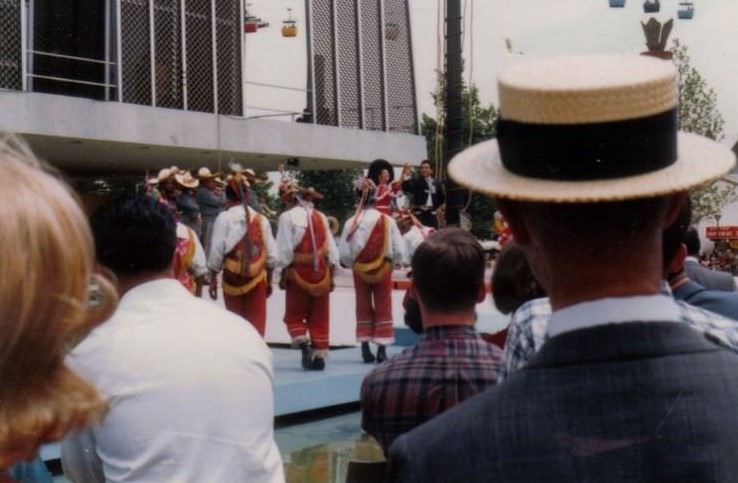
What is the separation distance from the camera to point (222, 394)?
2334 millimetres

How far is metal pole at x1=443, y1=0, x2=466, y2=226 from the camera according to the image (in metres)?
8.64

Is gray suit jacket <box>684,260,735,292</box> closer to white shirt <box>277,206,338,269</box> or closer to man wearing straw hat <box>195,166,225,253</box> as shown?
white shirt <box>277,206,338,269</box>

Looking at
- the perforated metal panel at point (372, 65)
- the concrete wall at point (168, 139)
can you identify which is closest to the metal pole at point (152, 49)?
the concrete wall at point (168, 139)

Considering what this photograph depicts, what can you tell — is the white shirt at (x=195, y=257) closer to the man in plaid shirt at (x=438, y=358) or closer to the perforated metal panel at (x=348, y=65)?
the man in plaid shirt at (x=438, y=358)

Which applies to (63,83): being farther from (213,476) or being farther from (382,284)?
(213,476)

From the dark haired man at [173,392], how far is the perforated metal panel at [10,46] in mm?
16395

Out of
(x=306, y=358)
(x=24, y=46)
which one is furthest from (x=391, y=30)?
(x=306, y=358)

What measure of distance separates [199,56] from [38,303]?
21.0 meters

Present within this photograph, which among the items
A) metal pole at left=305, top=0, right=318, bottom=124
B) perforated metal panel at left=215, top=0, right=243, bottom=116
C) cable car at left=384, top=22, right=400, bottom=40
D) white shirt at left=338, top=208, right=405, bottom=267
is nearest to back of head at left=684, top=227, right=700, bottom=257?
white shirt at left=338, top=208, right=405, bottom=267

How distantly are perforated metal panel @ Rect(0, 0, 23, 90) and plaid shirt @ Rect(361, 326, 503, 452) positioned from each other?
1639 centimetres

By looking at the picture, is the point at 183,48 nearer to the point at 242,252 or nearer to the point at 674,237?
the point at 242,252

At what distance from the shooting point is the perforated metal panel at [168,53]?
20.8 metres

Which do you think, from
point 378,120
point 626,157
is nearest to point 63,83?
point 378,120

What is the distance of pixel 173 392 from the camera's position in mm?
2273
